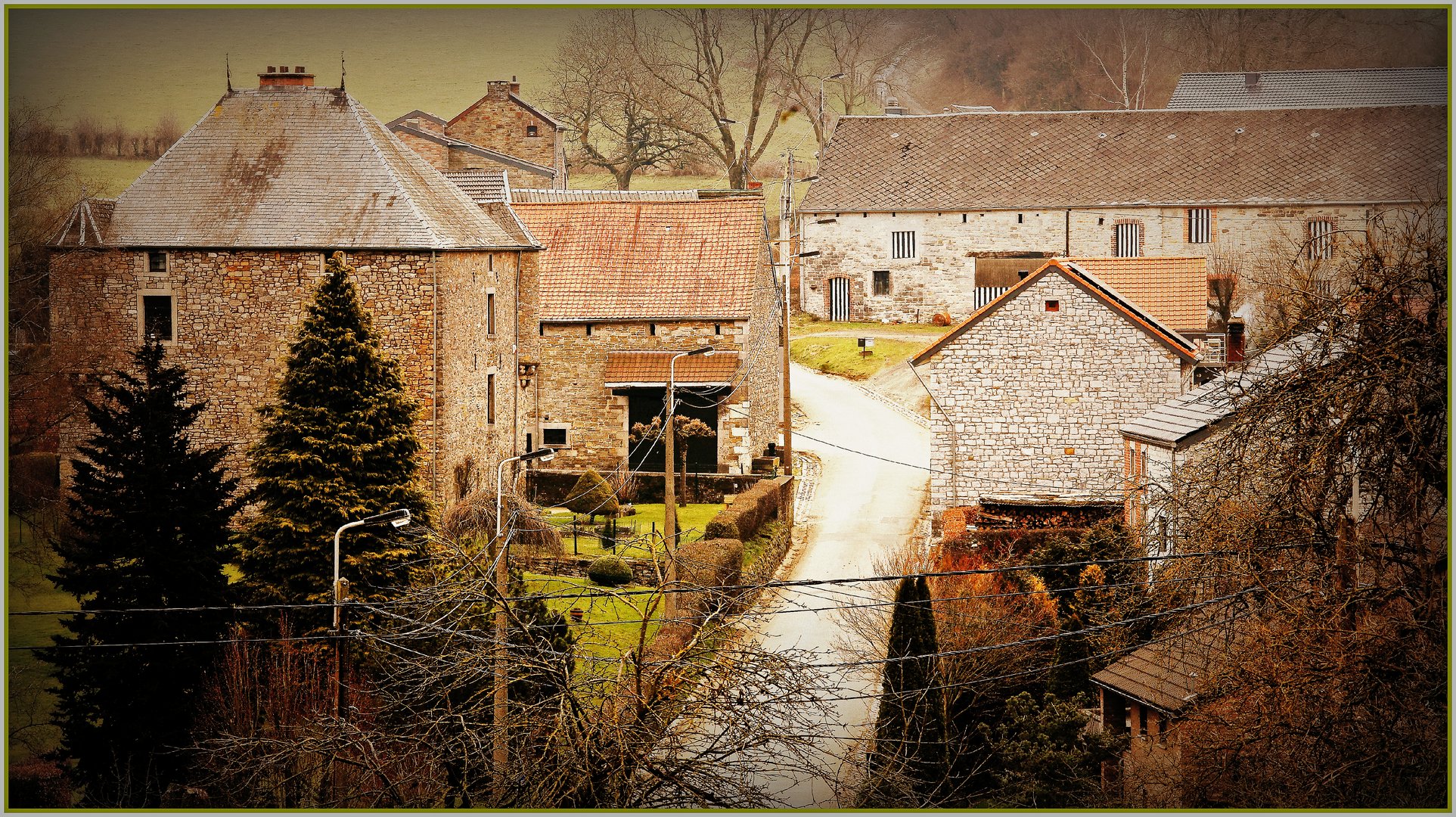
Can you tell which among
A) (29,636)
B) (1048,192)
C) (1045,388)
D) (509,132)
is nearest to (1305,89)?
(1048,192)

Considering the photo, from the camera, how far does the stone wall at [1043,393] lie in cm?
2042

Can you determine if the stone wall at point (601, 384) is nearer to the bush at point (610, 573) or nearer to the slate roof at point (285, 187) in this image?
the slate roof at point (285, 187)

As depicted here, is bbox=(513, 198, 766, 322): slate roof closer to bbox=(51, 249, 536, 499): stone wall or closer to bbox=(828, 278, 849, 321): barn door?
bbox=(51, 249, 536, 499): stone wall

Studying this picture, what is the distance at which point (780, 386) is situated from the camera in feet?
100

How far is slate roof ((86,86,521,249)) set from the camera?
69.7ft

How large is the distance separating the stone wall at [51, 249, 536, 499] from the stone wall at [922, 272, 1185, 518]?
734 cm

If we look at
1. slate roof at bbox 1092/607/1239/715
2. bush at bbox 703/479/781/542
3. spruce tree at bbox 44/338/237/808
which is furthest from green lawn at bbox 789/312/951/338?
spruce tree at bbox 44/338/237/808

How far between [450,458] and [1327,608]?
14.5 meters

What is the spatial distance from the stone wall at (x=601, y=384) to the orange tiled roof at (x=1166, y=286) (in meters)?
6.99

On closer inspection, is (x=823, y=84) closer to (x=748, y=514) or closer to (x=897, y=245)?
(x=748, y=514)

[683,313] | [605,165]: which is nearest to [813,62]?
[683,313]

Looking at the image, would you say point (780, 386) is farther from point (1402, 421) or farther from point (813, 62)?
point (1402, 421)

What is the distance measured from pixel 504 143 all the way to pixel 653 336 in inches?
492

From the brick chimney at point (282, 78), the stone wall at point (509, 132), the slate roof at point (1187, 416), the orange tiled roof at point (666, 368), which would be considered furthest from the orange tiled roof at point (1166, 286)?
the stone wall at point (509, 132)
